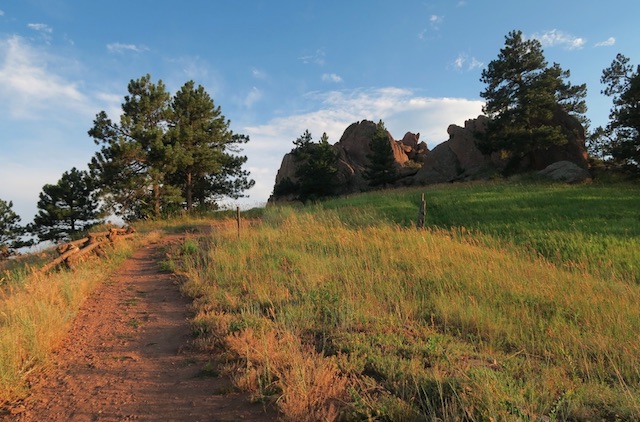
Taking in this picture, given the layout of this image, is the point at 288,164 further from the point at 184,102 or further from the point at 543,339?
the point at 543,339

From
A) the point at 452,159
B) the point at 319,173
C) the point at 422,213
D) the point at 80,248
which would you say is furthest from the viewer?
the point at 452,159

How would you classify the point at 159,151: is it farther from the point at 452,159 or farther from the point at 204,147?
the point at 452,159

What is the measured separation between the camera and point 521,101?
31.4m

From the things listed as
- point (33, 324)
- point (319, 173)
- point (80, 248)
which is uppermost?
point (319, 173)

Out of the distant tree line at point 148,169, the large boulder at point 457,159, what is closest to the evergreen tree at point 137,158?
the distant tree line at point 148,169

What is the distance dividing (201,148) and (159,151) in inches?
167

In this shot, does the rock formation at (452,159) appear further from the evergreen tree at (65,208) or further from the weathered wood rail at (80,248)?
the weathered wood rail at (80,248)

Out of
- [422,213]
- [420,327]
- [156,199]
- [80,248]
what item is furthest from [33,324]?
[156,199]

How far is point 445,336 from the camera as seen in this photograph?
425 cm

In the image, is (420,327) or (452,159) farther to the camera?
(452,159)

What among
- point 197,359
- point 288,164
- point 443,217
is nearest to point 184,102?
point 288,164

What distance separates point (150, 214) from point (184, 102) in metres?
9.16

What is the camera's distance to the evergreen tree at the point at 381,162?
117 ft

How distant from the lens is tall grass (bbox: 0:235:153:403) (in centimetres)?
→ 348
